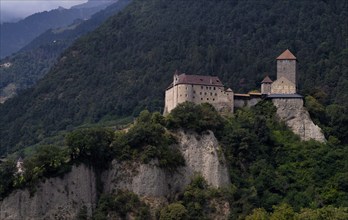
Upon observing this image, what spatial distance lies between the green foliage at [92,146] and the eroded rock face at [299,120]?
23.1 m

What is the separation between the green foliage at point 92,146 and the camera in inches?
3238

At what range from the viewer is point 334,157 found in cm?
9319

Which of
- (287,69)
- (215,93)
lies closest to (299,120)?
(215,93)

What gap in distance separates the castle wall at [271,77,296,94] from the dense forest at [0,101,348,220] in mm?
3327

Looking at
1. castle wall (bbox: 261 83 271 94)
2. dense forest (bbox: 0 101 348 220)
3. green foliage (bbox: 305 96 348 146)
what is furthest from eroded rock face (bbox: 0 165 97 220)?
green foliage (bbox: 305 96 348 146)

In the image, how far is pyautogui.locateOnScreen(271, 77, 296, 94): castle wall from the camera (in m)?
100

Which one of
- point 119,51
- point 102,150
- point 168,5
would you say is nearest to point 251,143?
point 102,150

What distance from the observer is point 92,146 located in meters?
83.1

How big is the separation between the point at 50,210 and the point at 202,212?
53.4ft

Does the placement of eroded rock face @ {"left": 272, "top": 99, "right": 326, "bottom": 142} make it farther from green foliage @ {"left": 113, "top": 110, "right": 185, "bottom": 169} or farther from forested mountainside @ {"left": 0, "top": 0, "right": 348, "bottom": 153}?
forested mountainside @ {"left": 0, "top": 0, "right": 348, "bottom": 153}

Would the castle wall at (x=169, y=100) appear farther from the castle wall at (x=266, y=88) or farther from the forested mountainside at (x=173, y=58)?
the forested mountainside at (x=173, y=58)

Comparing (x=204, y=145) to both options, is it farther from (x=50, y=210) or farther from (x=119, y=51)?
(x=119, y=51)

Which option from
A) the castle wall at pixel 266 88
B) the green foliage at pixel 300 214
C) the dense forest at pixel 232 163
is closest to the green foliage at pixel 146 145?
the dense forest at pixel 232 163

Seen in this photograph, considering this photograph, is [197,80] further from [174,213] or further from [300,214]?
[300,214]
